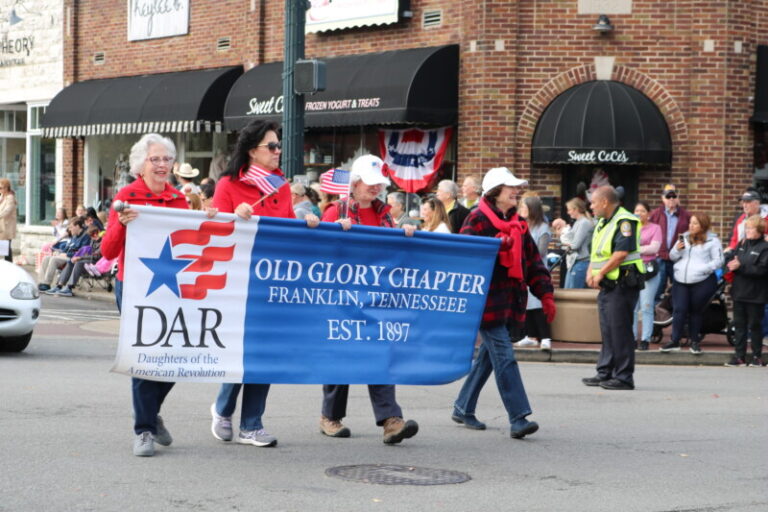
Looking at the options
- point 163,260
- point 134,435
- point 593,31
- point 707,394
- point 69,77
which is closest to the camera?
point 163,260

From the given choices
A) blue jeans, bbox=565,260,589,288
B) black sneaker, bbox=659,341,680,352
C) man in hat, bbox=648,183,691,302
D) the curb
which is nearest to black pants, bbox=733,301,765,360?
the curb

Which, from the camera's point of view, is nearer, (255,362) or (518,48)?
(255,362)

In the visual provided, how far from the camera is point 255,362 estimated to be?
770cm

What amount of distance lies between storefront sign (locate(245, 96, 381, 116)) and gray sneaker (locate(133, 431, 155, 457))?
13.0 metres

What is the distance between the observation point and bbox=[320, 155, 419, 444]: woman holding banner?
8.11 meters

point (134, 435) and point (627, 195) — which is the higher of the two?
point (627, 195)

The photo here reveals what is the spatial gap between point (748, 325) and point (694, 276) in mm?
881

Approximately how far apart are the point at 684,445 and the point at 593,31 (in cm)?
1194

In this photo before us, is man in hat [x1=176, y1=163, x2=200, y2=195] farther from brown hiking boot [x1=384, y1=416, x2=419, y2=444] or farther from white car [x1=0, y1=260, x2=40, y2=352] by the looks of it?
brown hiking boot [x1=384, y1=416, x2=419, y2=444]

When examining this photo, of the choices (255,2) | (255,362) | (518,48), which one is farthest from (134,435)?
(255,2)

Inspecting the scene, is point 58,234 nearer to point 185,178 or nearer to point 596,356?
point 185,178

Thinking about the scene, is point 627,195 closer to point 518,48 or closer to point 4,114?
point 518,48

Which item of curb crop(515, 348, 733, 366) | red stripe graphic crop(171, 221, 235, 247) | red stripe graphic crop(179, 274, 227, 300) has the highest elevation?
red stripe graphic crop(171, 221, 235, 247)

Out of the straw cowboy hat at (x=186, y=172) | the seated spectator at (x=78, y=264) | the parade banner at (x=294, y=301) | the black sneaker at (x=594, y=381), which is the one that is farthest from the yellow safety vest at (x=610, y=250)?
the seated spectator at (x=78, y=264)
